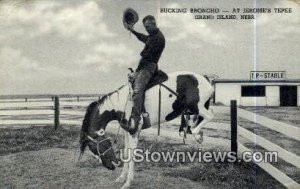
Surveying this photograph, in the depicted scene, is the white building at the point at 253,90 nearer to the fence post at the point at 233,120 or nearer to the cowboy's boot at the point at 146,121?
the fence post at the point at 233,120

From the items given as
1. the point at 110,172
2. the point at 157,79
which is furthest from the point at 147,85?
the point at 110,172

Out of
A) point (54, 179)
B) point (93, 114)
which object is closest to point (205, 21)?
point (93, 114)

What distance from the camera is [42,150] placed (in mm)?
4297

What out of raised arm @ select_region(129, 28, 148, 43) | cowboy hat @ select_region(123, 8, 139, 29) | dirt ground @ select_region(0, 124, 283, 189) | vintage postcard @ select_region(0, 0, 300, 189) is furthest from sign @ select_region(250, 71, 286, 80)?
cowboy hat @ select_region(123, 8, 139, 29)

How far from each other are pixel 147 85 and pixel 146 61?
22cm

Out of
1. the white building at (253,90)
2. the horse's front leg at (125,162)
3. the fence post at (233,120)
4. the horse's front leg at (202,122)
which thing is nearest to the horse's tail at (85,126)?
the horse's front leg at (125,162)

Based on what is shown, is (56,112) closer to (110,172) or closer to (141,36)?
(110,172)

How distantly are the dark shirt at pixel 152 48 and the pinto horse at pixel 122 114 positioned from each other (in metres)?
0.23

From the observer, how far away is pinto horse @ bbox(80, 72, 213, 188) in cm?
379

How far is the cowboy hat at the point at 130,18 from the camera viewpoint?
3941mm

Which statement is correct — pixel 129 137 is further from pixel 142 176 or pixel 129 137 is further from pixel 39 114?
pixel 39 114

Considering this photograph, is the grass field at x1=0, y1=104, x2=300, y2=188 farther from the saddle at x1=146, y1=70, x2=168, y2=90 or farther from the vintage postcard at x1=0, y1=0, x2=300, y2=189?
the saddle at x1=146, y1=70, x2=168, y2=90

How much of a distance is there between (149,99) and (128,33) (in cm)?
69

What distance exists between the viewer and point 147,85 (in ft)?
12.4
